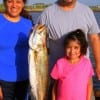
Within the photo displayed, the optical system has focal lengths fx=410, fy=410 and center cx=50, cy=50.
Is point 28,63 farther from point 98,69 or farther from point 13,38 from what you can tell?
point 98,69

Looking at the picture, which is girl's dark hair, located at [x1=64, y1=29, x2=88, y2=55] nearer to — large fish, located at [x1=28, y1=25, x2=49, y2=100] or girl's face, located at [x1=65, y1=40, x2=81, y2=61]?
girl's face, located at [x1=65, y1=40, x2=81, y2=61]

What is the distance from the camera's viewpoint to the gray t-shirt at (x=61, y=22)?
5316 millimetres

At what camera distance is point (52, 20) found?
17.5ft

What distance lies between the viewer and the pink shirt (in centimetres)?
499

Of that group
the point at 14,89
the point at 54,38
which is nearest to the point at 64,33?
the point at 54,38

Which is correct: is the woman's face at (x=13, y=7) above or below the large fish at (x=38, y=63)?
above

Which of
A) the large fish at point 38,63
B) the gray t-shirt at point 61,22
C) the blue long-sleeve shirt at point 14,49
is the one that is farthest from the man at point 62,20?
the large fish at point 38,63

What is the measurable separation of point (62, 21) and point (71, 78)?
790 millimetres

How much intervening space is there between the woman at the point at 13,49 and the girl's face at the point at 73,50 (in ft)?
1.71

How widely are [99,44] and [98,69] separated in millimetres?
347

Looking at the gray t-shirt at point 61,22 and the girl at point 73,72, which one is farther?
the gray t-shirt at point 61,22

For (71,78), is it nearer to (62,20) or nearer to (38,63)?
(38,63)

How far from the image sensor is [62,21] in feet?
17.5

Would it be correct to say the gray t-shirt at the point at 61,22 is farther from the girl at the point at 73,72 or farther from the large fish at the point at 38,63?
the large fish at the point at 38,63
